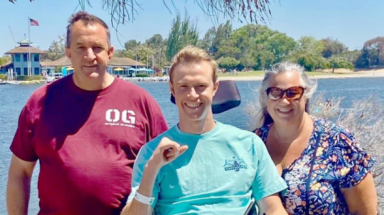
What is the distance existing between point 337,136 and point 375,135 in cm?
366

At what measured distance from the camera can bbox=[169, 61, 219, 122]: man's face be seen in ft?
7.51

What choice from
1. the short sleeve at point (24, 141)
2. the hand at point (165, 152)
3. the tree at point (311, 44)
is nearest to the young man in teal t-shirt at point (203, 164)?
the hand at point (165, 152)

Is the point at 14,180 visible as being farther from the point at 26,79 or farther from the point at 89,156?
the point at 26,79

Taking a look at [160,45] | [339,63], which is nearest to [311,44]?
[339,63]

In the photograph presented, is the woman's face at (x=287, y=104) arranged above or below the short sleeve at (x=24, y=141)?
above

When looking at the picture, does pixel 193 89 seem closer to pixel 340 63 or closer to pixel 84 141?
pixel 84 141

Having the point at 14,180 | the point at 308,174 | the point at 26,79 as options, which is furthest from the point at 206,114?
the point at 26,79

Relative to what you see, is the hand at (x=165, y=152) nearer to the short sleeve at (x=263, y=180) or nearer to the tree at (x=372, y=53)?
the short sleeve at (x=263, y=180)

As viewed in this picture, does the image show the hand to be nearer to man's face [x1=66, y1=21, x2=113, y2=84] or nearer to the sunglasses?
man's face [x1=66, y1=21, x2=113, y2=84]

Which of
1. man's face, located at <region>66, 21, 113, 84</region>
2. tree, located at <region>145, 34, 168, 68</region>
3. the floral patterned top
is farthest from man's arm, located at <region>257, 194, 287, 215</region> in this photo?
tree, located at <region>145, 34, 168, 68</region>

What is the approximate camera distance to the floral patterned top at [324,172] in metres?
2.75

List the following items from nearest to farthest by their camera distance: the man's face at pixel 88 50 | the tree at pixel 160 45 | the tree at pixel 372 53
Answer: the man's face at pixel 88 50, the tree at pixel 160 45, the tree at pixel 372 53

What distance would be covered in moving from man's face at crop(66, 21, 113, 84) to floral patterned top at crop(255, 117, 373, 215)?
1.15 metres

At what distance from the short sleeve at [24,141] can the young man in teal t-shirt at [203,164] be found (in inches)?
30.8
